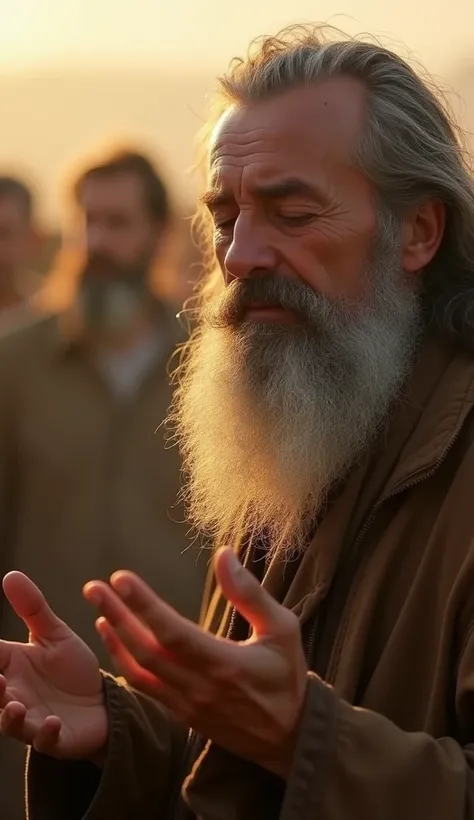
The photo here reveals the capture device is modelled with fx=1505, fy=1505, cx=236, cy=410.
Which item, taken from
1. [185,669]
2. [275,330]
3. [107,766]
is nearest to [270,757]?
[185,669]

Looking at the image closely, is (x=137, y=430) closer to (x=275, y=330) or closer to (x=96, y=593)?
(x=275, y=330)

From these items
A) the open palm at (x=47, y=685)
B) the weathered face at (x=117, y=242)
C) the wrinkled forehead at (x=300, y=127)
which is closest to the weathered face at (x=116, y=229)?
the weathered face at (x=117, y=242)

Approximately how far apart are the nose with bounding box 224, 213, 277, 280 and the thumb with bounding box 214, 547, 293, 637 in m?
1.05

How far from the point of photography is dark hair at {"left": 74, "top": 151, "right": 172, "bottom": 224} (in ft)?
20.3

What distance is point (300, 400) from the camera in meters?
3.23

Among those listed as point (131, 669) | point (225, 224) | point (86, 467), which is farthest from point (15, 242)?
point (131, 669)

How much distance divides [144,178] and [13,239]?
7.41 ft

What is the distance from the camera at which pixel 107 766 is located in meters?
2.90

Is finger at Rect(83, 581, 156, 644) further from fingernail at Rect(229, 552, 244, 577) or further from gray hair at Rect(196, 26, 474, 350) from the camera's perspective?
gray hair at Rect(196, 26, 474, 350)

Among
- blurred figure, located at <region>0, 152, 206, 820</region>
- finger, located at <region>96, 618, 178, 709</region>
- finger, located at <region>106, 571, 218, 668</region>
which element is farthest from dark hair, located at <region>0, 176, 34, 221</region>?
finger, located at <region>106, 571, 218, 668</region>

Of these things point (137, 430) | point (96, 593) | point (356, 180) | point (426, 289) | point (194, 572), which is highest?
point (356, 180)

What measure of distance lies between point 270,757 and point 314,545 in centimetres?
68

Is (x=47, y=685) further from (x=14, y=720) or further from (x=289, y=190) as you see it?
(x=289, y=190)

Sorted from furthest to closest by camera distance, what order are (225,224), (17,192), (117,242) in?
(17,192) → (117,242) → (225,224)
